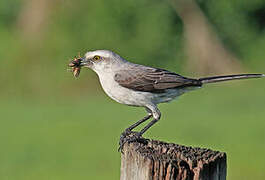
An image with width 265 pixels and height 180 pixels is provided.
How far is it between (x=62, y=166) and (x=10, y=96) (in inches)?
353

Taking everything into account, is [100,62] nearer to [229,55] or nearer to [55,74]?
[55,74]

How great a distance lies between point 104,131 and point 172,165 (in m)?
12.6

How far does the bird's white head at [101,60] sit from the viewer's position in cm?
713

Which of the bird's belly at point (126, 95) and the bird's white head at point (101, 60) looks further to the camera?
the bird's white head at point (101, 60)

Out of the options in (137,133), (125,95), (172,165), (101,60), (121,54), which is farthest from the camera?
(121,54)

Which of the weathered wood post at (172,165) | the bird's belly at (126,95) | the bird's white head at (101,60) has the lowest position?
the weathered wood post at (172,165)

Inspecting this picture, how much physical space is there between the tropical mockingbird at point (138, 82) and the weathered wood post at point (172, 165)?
174cm

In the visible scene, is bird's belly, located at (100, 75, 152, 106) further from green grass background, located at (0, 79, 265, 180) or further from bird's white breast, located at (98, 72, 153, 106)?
green grass background, located at (0, 79, 265, 180)

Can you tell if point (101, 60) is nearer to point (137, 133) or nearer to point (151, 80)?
point (151, 80)

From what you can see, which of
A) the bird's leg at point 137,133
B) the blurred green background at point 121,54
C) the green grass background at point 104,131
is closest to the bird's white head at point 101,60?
the bird's leg at point 137,133

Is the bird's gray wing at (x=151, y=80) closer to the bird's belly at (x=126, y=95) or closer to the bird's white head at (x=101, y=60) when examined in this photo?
the bird's belly at (x=126, y=95)

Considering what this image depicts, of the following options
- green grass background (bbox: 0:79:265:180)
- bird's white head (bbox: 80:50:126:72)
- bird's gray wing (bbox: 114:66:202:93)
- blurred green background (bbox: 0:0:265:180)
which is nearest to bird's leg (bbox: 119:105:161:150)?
bird's gray wing (bbox: 114:66:202:93)

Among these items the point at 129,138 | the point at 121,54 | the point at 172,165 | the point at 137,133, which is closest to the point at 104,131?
the point at 121,54

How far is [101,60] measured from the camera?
23.6 feet
